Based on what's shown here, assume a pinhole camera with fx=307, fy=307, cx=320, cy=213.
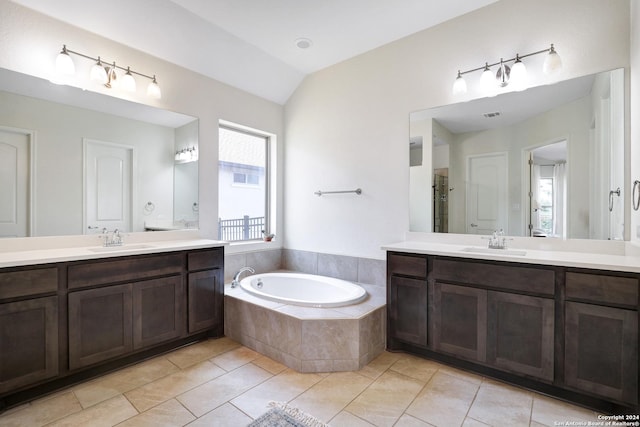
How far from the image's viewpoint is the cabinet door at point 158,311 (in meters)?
2.29

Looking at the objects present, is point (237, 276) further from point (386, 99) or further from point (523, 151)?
point (523, 151)

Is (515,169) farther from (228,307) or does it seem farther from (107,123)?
(107,123)

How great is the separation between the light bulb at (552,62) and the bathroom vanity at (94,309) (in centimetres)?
296

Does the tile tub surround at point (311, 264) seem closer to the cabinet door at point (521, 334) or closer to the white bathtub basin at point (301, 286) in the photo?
the white bathtub basin at point (301, 286)

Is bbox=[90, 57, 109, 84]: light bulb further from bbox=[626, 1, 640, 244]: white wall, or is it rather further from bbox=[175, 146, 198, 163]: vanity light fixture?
bbox=[626, 1, 640, 244]: white wall

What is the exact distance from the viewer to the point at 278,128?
3.94 m

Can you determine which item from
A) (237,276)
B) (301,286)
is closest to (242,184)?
(237,276)

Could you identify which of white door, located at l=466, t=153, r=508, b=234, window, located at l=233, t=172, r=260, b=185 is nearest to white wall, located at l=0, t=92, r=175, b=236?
window, located at l=233, t=172, r=260, b=185

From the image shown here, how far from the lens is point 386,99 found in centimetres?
306

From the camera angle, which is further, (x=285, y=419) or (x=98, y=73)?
(x=98, y=73)

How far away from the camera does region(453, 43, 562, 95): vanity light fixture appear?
2172mm

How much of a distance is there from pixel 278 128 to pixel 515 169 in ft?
8.77

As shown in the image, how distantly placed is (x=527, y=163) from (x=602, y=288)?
110 cm

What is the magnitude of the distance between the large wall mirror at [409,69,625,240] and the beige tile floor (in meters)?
1.20
